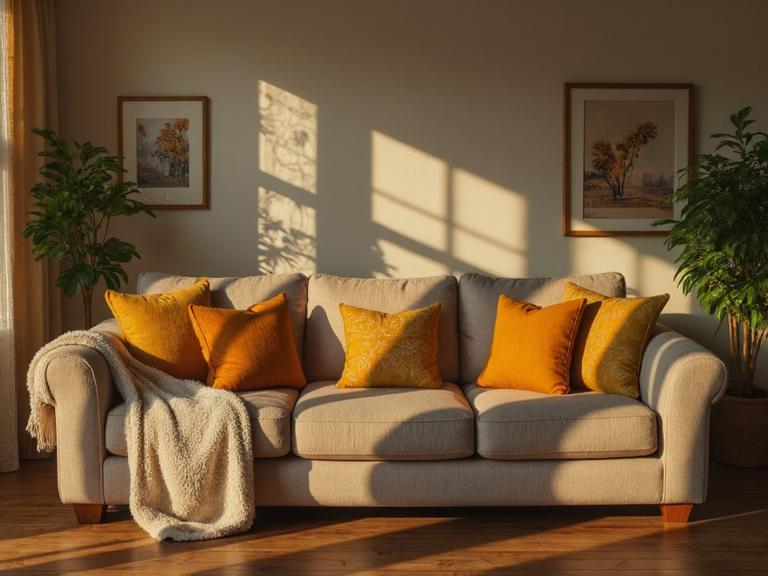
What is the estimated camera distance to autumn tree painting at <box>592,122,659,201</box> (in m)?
4.54

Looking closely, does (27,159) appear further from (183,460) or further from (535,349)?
(535,349)

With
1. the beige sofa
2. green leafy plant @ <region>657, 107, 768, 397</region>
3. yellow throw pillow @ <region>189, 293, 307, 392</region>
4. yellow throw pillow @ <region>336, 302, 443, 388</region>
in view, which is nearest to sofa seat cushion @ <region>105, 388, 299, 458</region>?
the beige sofa

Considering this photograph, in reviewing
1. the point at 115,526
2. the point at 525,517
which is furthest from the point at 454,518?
the point at 115,526

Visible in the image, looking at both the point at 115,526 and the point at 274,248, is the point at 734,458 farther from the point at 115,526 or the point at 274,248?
the point at 115,526

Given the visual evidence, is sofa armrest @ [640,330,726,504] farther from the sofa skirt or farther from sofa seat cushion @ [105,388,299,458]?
sofa seat cushion @ [105,388,299,458]

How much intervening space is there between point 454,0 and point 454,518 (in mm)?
2656

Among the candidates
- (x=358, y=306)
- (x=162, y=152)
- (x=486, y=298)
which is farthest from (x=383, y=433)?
(x=162, y=152)

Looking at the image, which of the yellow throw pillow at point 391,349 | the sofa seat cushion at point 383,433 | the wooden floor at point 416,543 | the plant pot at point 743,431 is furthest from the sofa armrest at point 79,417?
the plant pot at point 743,431

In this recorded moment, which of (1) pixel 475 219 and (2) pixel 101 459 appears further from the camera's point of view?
(1) pixel 475 219

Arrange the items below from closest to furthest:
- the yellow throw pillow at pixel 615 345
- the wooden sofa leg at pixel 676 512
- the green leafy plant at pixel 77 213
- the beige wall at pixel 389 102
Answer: the wooden sofa leg at pixel 676 512 < the yellow throw pillow at pixel 615 345 < the green leafy plant at pixel 77 213 < the beige wall at pixel 389 102

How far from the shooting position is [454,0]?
4477 mm

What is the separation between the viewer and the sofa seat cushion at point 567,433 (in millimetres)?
3232

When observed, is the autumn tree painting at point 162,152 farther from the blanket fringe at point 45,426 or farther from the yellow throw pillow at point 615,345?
the yellow throw pillow at point 615,345

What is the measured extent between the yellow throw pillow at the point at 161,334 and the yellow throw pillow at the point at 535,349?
1288 millimetres
